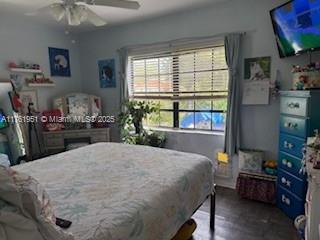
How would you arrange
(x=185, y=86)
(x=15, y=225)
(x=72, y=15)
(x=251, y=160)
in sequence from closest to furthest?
(x=15, y=225) → (x=72, y=15) → (x=251, y=160) → (x=185, y=86)

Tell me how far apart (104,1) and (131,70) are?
1.93 meters

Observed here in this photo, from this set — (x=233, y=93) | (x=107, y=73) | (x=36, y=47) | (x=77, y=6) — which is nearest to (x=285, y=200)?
(x=233, y=93)

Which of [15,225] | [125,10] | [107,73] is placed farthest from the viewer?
[107,73]

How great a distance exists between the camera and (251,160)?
8.97 ft

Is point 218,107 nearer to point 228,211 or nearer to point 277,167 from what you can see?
point 277,167

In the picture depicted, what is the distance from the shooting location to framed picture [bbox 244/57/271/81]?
105 inches

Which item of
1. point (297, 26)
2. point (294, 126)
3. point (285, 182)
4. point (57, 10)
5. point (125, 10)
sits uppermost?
point (125, 10)

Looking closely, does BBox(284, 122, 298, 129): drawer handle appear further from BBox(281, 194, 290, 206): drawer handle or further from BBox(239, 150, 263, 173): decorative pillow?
BBox(281, 194, 290, 206): drawer handle

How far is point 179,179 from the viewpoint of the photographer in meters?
1.57

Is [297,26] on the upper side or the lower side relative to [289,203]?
upper

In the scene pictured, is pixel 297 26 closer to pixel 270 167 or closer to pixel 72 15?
pixel 270 167

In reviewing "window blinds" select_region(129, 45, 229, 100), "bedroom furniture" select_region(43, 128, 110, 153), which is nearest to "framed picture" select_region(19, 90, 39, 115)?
"bedroom furniture" select_region(43, 128, 110, 153)

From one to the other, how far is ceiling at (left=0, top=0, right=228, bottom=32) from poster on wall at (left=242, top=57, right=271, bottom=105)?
0.93 m

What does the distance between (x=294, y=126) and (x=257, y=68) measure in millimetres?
880
